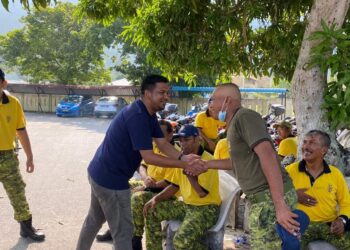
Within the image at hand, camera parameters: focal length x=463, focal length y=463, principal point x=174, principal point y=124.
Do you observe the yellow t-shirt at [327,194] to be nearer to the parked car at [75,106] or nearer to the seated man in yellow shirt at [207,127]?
the seated man in yellow shirt at [207,127]

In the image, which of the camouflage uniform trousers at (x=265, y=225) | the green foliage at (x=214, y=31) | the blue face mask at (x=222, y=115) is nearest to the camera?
the camouflage uniform trousers at (x=265, y=225)

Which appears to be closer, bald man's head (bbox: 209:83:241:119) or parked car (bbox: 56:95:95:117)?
bald man's head (bbox: 209:83:241:119)

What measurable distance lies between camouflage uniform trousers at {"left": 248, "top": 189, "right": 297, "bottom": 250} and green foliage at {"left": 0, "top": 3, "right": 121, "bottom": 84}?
27.8 meters

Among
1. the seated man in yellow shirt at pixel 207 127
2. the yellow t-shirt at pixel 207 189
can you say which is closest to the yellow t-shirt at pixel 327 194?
the yellow t-shirt at pixel 207 189

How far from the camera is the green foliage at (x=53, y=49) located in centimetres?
3034

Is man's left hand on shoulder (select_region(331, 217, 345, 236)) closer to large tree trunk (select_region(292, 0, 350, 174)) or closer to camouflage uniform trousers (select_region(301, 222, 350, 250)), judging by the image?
camouflage uniform trousers (select_region(301, 222, 350, 250))

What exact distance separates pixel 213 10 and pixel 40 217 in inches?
129

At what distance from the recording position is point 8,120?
15.6 ft

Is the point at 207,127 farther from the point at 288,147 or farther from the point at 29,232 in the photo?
the point at 29,232

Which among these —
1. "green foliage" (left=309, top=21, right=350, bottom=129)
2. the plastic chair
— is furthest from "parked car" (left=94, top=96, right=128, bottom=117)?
"green foliage" (left=309, top=21, right=350, bottom=129)

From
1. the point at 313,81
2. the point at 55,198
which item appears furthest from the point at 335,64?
the point at 55,198

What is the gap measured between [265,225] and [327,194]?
1.05 meters

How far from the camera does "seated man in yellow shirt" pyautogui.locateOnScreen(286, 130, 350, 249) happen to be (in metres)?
3.61

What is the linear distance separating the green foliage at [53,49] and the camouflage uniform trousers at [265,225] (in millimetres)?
27772
